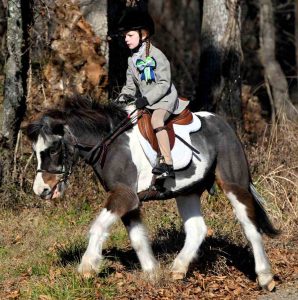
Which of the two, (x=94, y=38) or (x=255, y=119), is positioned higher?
(x=94, y=38)

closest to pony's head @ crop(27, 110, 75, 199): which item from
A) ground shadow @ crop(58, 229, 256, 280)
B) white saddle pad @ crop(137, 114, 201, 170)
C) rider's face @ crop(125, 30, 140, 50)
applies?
white saddle pad @ crop(137, 114, 201, 170)

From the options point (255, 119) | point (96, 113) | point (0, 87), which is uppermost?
point (96, 113)

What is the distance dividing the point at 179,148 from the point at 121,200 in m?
0.91

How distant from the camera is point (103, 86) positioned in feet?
40.8

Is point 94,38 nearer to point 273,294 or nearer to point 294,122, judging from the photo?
point 294,122

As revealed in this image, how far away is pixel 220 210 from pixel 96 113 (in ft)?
11.6

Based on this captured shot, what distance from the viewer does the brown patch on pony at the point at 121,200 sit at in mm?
7727

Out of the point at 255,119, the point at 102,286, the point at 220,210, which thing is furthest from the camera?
the point at 255,119

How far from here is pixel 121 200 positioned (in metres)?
7.76

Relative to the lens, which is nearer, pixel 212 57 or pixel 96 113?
pixel 96 113

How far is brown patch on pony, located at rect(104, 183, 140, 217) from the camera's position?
7727 mm

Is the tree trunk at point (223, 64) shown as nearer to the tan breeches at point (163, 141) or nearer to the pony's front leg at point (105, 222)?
the tan breeches at point (163, 141)

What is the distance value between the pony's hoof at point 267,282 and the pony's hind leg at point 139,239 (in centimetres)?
114

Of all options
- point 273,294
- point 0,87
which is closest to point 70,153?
point 273,294
